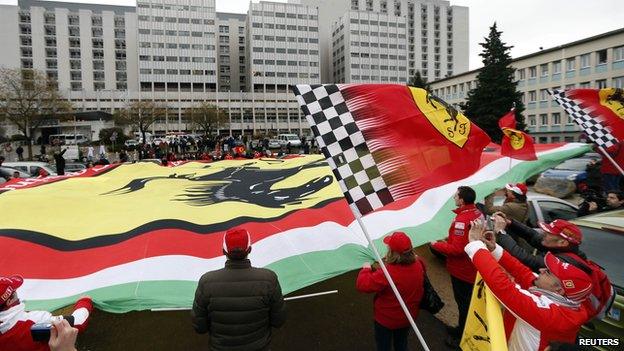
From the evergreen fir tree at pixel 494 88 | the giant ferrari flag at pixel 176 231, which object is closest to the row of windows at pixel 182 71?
the evergreen fir tree at pixel 494 88

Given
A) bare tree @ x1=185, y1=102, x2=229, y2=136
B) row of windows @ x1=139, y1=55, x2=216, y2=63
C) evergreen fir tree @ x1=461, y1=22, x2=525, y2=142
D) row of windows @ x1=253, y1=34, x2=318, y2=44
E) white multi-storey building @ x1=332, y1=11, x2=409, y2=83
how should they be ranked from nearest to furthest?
evergreen fir tree @ x1=461, y1=22, x2=525, y2=142 → bare tree @ x1=185, y1=102, x2=229, y2=136 → row of windows @ x1=139, y1=55, x2=216, y2=63 → row of windows @ x1=253, y1=34, x2=318, y2=44 → white multi-storey building @ x1=332, y1=11, x2=409, y2=83

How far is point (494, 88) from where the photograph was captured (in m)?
33.4

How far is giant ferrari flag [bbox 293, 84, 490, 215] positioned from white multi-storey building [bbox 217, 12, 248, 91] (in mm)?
106357

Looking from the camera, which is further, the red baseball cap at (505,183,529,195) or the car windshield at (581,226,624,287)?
the red baseball cap at (505,183,529,195)

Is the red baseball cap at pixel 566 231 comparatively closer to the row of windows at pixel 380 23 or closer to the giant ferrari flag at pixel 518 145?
the giant ferrari flag at pixel 518 145

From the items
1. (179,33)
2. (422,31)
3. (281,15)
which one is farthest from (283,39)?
(422,31)

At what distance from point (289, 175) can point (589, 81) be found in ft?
164

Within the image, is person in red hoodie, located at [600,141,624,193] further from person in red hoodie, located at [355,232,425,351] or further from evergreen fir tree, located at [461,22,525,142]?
evergreen fir tree, located at [461,22,525,142]

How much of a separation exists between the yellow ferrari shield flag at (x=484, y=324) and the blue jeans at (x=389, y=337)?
3.07 feet

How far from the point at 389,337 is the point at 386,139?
1.93 metres

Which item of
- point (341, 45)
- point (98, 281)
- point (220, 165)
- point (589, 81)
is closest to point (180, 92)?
point (341, 45)

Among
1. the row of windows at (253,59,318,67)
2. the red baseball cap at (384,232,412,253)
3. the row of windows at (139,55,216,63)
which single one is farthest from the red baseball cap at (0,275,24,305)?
the row of windows at (253,59,318,67)

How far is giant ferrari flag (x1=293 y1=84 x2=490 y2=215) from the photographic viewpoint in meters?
3.53

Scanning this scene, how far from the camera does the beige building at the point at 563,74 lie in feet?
135
